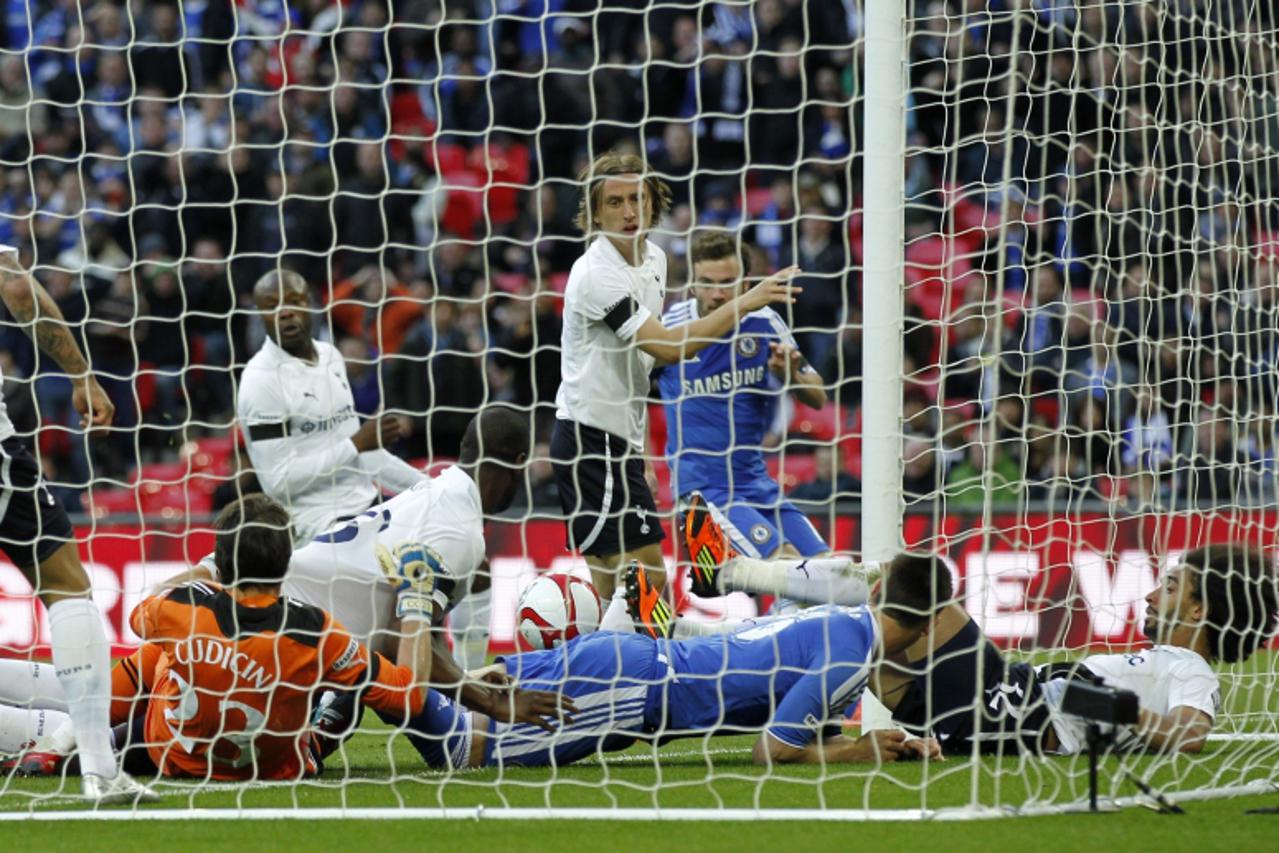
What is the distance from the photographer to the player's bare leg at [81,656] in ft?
17.3

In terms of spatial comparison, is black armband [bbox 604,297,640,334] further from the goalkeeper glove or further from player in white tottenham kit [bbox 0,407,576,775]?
the goalkeeper glove

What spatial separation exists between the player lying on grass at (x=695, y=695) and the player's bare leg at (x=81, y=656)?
935mm

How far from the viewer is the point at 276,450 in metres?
7.92

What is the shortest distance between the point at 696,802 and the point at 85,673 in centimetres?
186

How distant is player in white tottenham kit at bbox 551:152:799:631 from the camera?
6578 mm

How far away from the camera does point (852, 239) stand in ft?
36.4

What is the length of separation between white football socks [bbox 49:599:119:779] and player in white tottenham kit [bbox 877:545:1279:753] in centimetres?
242

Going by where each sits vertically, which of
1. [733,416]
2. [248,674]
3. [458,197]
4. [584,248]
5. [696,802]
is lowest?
[696,802]

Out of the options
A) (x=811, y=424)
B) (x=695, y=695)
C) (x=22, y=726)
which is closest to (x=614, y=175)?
(x=695, y=695)

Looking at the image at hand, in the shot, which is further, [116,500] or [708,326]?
[116,500]

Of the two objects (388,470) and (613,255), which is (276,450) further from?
(613,255)

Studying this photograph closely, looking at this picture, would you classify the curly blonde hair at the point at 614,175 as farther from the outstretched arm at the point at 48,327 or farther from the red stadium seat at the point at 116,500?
the red stadium seat at the point at 116,500

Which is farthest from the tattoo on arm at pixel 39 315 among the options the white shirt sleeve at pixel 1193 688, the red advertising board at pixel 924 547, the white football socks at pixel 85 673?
the red advertising board at pixel 924 547

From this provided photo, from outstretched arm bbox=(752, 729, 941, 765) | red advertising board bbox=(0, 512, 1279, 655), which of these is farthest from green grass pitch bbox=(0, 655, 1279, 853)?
red advertising board bbox=(0, 512, 1279, 655)
